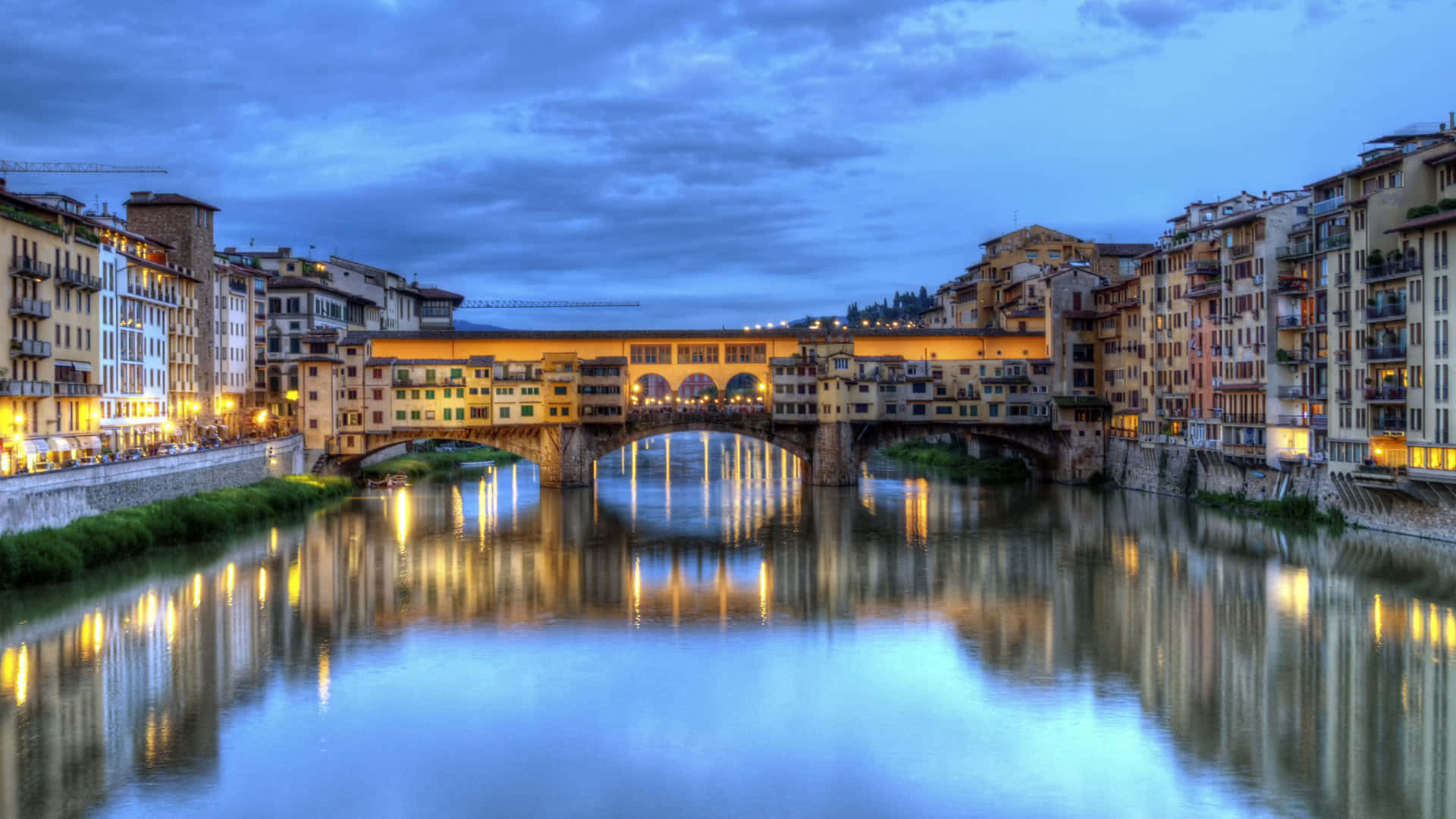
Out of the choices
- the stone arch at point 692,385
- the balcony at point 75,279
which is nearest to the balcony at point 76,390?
the balcony at point 75,279

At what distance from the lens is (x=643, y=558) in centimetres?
4159

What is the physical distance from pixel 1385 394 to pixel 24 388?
40.2 meters

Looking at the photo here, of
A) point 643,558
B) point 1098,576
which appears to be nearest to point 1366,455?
point 1098,576

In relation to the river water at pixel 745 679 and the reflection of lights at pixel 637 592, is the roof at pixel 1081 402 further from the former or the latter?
the reflection of lights at pixel 637 592

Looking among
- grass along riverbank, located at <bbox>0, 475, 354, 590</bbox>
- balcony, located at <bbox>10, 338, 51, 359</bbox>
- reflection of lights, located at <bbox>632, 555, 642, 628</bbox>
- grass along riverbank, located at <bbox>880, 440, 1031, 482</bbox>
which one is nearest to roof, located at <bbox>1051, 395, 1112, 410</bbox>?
grass along riverbank, located at <bbox>880, 440, 1031, 482</bbox>

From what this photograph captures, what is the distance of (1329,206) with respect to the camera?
143 ft

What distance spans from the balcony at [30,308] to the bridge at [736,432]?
873 inches

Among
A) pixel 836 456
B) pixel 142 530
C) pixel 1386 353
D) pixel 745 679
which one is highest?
pixel 1386 353

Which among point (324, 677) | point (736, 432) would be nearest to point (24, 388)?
point (324, 677)

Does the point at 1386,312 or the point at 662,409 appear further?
the point at 662,409

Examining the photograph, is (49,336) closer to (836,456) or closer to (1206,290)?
(836,456)

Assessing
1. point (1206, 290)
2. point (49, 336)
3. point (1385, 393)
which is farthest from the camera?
point (1206, 290)

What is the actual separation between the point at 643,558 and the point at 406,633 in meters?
12.3

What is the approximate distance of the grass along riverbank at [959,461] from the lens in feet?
231
